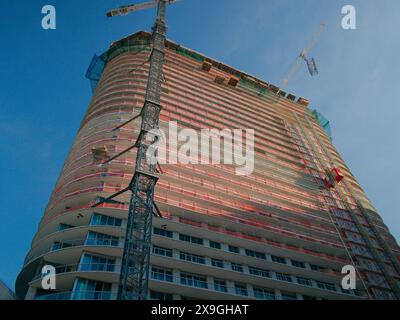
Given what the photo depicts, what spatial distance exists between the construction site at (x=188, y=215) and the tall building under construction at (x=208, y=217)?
0.55ft

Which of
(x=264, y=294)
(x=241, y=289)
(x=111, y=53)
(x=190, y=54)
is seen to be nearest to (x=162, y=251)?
(x=241, y=289)

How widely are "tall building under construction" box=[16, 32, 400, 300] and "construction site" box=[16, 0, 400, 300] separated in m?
0.17

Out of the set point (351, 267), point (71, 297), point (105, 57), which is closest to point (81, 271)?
point (71, 297)

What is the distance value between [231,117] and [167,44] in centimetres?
2642

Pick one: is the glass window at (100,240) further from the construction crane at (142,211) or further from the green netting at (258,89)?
the green netting at (258,89)

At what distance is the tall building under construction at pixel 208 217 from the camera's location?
38.0 metres

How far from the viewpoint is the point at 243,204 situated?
2036 inches

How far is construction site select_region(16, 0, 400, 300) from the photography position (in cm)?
3591

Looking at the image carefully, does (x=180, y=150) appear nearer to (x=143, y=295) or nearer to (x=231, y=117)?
(x=231, y=117)

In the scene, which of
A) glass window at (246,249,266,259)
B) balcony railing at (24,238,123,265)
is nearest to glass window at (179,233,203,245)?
glass window at (246,249,266,259)

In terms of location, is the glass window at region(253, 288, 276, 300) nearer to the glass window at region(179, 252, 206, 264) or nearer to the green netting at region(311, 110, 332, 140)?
the glass window at region(179, 252, 206, 264)

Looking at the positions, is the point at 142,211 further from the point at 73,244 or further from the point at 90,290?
the point at 73,244

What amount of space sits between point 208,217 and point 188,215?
2.73 metres

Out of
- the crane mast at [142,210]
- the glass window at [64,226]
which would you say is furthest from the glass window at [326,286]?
the glass window at [64,226]
